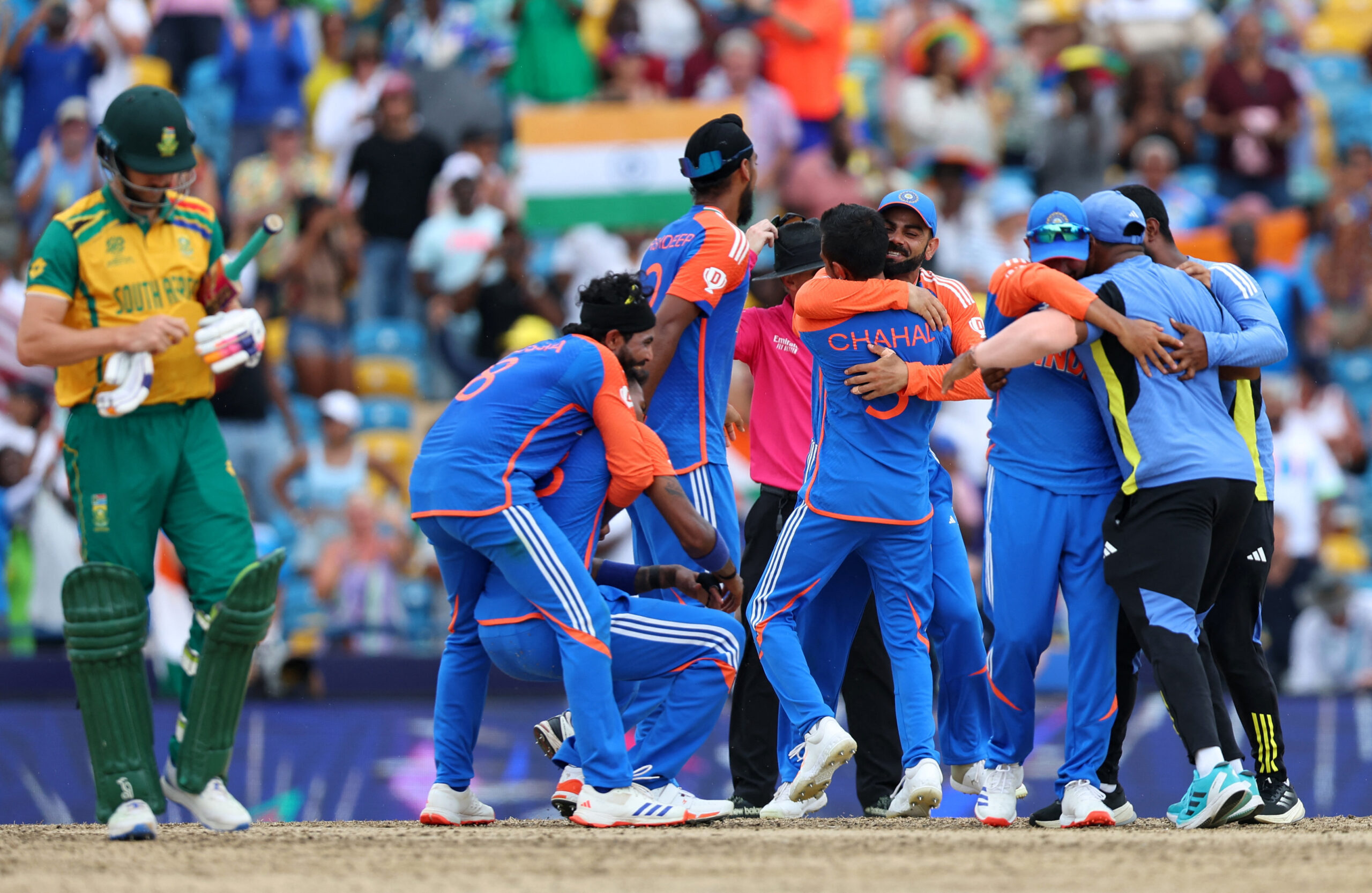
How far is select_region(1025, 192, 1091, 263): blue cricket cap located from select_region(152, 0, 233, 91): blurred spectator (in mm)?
10528

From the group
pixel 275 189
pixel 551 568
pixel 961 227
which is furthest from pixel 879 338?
pixel 275 189

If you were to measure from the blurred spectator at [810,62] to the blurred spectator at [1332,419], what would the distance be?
4.55m

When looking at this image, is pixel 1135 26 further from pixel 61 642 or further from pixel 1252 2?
pixel 61 642

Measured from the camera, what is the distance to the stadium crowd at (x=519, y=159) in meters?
12.4

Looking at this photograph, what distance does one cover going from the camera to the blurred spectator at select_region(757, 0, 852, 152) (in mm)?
14750

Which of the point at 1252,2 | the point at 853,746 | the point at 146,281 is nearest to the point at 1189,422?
the point at 853,746

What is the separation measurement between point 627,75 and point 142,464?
9032 mm

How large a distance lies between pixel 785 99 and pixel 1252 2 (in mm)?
5212

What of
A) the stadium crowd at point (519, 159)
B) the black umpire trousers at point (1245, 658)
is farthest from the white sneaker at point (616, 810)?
the stadium crowd at point (519, 159)

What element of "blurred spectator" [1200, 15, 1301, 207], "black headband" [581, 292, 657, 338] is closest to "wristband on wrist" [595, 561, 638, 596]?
"black headband" [581, 292, 657, 338]

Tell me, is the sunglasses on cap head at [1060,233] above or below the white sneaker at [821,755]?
above

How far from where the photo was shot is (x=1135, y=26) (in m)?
15.6

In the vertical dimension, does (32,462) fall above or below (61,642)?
above

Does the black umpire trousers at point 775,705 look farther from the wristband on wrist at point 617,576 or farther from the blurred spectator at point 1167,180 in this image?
the blurred spectator at point 1167,180
